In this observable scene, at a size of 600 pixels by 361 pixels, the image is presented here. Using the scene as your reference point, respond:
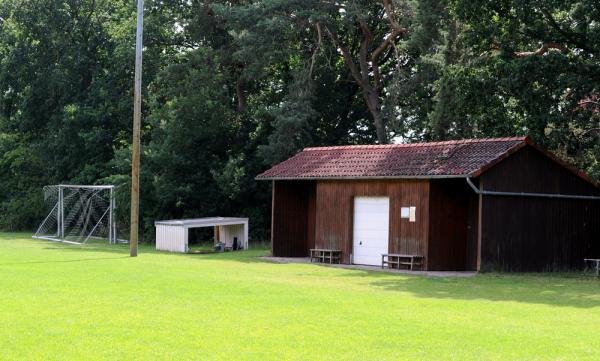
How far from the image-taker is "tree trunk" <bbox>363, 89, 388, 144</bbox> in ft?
129

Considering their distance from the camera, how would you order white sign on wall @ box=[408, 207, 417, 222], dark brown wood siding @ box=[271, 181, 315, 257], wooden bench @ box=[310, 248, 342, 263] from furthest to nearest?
dark brown wood siding @ box=[271, 181, 315, 257], wooden bench @ box=[310, 248, 342, 263], white sign on wall @ box=[408, 207, 417, 222]

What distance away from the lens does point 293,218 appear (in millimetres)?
32188

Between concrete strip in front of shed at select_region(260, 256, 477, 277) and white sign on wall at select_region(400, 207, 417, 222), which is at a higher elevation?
white sign on wall at select_region(400, 207, 417, 222)

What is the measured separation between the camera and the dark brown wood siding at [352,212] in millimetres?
26719

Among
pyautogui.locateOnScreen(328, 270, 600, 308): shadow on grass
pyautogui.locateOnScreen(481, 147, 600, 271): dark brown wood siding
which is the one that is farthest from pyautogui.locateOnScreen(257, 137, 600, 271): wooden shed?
pyautogui.locateOnScreen(328, 270, 600, 308): shadow on grass

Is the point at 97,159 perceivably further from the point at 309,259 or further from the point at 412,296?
the point at 412,296

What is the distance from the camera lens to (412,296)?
60.8 feet

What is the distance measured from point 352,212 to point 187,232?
26.9 feet

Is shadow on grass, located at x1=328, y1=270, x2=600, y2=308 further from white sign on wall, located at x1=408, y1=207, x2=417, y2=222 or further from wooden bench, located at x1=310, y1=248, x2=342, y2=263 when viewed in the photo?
wooden bench, located at x1=310, y1=248, x2=342, y2=263

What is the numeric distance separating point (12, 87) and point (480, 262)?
35289mm

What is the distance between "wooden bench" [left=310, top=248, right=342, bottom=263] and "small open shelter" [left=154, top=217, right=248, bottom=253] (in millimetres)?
6501

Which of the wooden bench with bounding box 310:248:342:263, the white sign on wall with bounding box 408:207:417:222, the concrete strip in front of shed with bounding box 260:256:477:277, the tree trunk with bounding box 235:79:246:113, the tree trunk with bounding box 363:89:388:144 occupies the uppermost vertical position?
the tree trunk with bounding box 235:79:246:113

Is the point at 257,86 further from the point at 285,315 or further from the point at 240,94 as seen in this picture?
the point at 285,315

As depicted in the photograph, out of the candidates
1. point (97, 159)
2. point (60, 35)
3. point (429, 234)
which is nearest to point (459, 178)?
point (429, 234)
